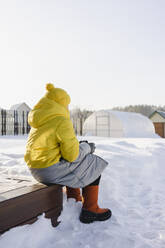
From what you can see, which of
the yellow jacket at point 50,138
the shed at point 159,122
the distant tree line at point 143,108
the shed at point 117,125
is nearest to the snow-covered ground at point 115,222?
the yellow jacket at point 50,138

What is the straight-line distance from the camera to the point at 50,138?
2.16m

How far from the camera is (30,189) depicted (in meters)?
2.08

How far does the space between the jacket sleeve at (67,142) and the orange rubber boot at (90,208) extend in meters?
0.48

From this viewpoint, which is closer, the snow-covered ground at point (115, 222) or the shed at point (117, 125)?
the snow-covered ground at point (115, 222)

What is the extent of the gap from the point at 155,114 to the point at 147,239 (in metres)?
29.7

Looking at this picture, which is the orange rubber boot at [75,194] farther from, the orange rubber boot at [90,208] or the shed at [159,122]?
the shed at [159,122]

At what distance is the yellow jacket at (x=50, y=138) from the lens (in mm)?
2146

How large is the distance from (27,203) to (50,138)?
1.96ft

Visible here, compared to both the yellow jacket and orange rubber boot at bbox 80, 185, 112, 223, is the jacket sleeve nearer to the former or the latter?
the yellow jacket

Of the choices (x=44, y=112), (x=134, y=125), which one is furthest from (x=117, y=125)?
(x=44, y=112)

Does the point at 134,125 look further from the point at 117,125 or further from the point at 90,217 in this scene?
the point at 90,217

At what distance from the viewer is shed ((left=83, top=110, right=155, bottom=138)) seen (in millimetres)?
18172

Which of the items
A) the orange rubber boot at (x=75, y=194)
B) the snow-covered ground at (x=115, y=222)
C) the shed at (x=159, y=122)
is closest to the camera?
the snow-covered ground at (x=115, y=222)

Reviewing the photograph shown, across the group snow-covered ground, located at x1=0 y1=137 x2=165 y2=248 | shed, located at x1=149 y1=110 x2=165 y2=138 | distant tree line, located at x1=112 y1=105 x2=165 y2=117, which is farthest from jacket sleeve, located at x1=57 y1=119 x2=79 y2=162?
distant tree line, located at x1=112 y1=105 x2=165 y2=117
